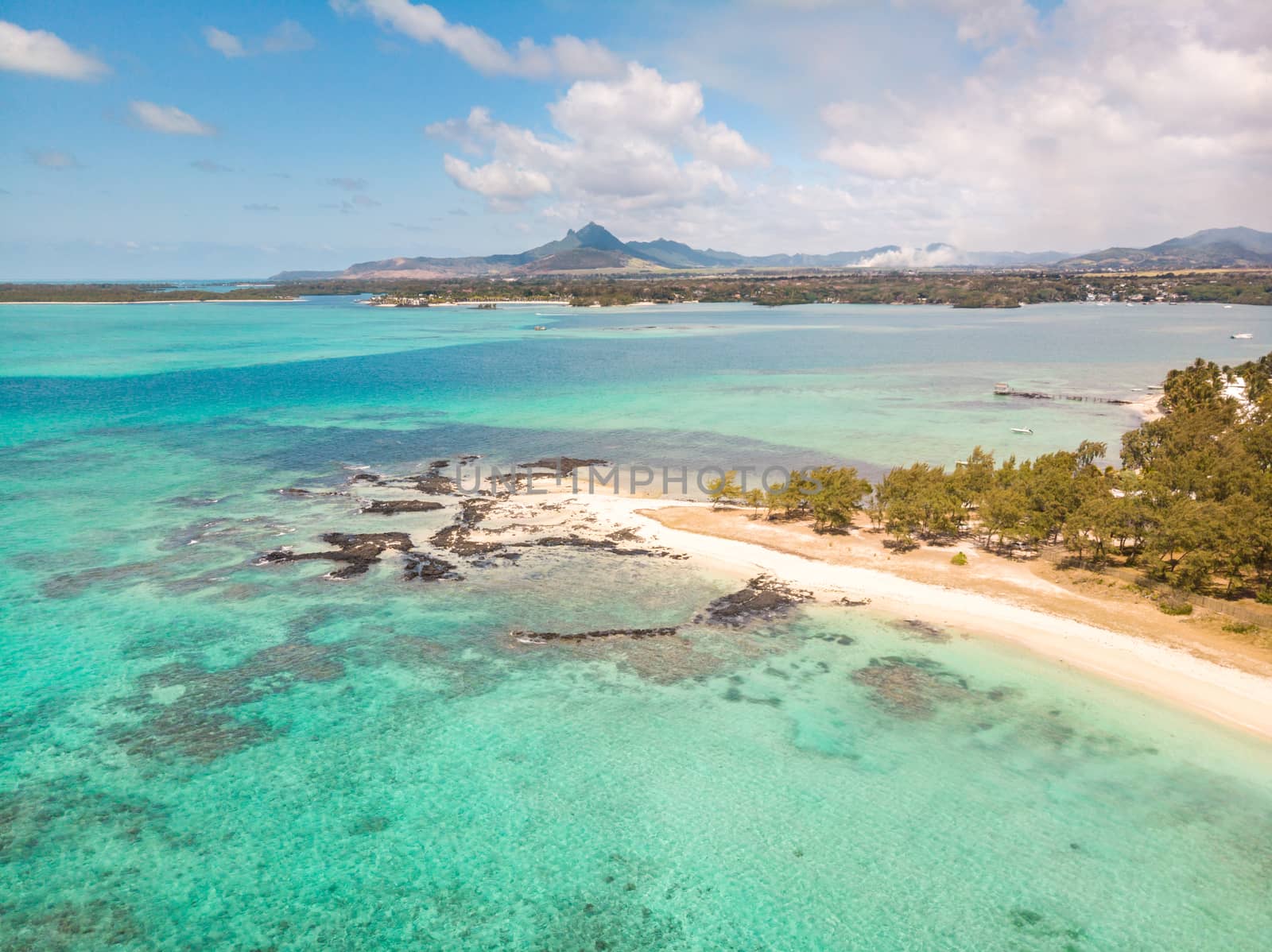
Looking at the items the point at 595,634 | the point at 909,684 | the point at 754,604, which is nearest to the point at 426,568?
the point at 595,634

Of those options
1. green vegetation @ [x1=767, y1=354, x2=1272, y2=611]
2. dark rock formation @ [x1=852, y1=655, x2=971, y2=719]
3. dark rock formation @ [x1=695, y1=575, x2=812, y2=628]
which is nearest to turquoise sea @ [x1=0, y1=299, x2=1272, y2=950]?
dark rock formation @ [x1=852, y1=655, x2=971, y2=719]

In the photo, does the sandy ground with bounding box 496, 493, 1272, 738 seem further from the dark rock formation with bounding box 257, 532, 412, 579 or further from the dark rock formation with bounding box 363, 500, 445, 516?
the dark rock formation with bounding box 257, 532, 412, 579

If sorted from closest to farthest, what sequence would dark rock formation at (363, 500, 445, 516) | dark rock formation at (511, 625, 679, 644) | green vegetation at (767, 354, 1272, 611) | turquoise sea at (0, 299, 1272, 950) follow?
turquoise sea at (0, 299, 1272, 950) → dark rock formation at (511, 625, 679, 644) → green vegetation at (767, 354, 1272, 611) → dark rock formation at (363, 500, 445, 516)

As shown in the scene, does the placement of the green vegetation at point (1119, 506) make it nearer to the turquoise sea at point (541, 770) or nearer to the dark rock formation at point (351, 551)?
the turquoise sea at point (541, 770)

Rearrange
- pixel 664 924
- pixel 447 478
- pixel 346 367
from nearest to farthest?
pixel 664 924, pixel 447 478, pixel 346 367

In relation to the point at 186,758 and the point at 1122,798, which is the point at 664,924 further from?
the point at 186,758

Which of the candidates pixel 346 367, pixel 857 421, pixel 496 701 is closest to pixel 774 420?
pixel 857 421
